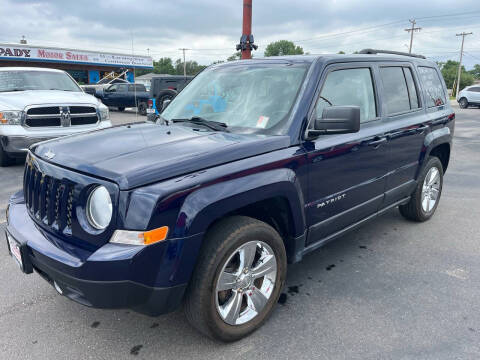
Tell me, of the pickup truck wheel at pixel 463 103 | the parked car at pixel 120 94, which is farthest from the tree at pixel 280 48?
the parked car at pixel 120 94

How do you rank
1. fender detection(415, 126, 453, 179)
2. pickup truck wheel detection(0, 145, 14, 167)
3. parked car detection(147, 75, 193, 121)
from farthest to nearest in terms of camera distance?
parked car detection(147, 75, 193, 121) < pickup truck wheel detection(0, 145, 14, 167) < fender detection(415, 126, 453, 179)

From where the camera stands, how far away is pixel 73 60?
36.0m

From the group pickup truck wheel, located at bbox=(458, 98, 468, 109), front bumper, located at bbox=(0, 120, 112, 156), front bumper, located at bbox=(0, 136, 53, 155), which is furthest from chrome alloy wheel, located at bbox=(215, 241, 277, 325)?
pickup truck wheel, located at bbox=(458, 98, 468, 109)

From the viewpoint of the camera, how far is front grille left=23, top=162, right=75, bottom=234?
2277 millimetres

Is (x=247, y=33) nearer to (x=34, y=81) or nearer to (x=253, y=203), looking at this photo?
(x=34, y=81)

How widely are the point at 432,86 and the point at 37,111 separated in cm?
599

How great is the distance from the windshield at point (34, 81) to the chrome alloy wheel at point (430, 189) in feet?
22.7

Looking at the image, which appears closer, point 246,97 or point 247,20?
point 246,97

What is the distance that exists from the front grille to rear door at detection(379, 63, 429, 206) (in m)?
2.73

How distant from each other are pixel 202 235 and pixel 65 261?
29.1 inches

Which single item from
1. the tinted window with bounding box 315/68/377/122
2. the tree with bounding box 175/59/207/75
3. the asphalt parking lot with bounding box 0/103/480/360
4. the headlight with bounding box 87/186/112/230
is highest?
the tree with bounding box 175/59/207/75

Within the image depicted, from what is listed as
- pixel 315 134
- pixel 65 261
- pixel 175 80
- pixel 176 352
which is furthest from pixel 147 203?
pixel 175 80

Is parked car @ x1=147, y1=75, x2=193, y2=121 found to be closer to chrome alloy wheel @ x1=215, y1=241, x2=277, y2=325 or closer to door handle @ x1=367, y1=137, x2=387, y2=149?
door handle @ x1=367, y1=137, x2=387, y2=149

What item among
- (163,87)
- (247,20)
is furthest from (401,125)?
(163,87)
